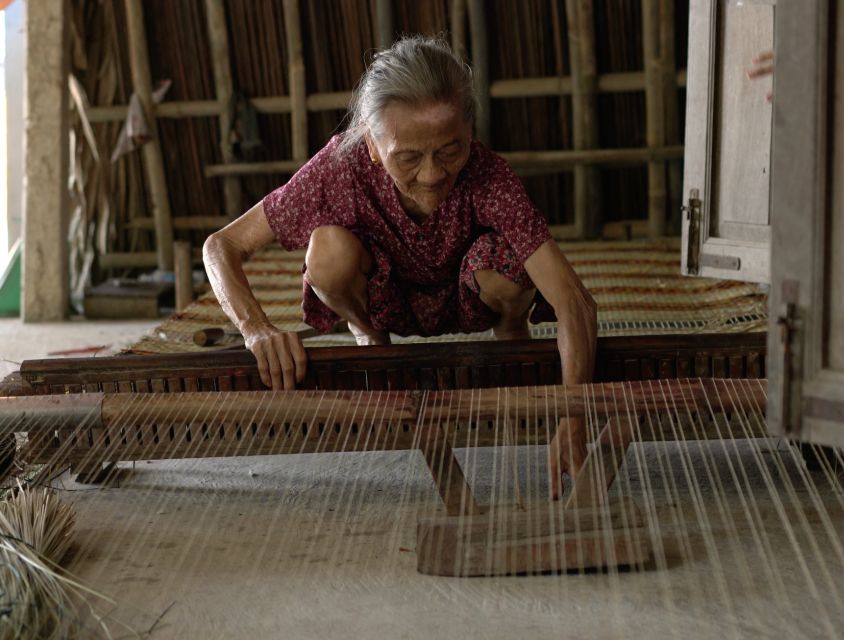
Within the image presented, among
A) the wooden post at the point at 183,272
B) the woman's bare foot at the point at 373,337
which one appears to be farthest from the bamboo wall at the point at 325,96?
the woman's bare foot at the point at 373,337

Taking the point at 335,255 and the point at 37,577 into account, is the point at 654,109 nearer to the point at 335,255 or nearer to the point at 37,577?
the point at 335,255

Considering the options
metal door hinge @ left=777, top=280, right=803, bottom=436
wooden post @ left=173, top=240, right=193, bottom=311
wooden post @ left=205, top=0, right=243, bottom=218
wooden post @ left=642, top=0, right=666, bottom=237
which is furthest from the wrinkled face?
wooden post @ left=205, top=0, right=243, bottom=218

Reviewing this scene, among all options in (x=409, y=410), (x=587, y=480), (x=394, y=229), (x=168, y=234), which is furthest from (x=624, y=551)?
(x=168, y=234)

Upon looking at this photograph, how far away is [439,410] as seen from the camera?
1923mm

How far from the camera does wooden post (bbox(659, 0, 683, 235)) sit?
482 cm

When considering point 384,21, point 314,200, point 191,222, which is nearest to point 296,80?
point 384,21

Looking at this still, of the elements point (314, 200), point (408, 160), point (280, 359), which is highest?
point (408, 160)

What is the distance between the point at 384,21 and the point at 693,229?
2401 mm

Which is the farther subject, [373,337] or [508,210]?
[373,337]

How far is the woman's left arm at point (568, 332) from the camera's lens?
2.01m

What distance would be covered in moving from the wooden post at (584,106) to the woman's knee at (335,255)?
2.80 meters

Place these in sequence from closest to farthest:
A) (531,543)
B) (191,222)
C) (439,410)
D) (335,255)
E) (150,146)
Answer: (531,543)
(439,410)
(335,255)
(150,146)
(191,222)

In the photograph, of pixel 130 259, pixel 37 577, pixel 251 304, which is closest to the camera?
pixel 37 577

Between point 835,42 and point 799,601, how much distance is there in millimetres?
856
